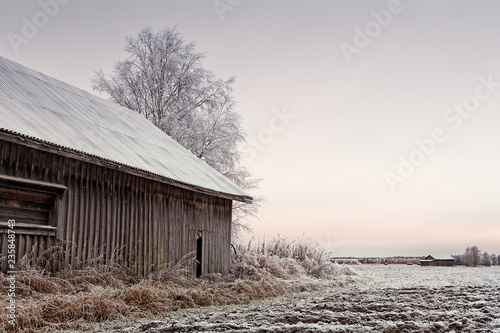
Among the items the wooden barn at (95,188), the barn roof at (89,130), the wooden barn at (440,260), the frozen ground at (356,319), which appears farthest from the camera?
the wooden barn at (440,260)

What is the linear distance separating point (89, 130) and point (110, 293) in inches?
177

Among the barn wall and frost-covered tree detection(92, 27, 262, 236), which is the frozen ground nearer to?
the barn wall

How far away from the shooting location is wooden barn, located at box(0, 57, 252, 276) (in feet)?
27.9

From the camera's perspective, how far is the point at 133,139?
12977 mm

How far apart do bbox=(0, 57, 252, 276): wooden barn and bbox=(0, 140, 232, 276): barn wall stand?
0.06ft

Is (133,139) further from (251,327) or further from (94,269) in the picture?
(251,327)

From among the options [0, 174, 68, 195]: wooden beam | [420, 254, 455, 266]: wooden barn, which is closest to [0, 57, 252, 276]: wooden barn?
[0, 174, 68, 195]: wooden beam

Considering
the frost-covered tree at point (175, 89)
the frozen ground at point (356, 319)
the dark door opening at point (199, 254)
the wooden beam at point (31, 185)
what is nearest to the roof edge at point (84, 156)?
the wooden beam at point (31, 185)

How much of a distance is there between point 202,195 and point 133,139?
7.74 feet

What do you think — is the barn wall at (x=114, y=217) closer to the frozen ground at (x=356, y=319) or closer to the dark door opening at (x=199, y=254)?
the dark door opening at (x=199, y=254)

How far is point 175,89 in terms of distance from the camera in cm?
2408

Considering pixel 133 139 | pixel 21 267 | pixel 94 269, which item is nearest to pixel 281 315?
pixel 94 269

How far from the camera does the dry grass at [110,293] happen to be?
6.48m

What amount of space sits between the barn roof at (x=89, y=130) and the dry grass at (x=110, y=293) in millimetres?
2104
